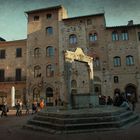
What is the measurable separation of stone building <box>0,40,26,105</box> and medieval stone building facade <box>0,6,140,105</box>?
1.64 feet

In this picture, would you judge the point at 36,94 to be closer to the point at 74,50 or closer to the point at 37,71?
the point at 37,71

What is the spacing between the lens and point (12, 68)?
32.3 metres

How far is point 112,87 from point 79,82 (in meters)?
4.57

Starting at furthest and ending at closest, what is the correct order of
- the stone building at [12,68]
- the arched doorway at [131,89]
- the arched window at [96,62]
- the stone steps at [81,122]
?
the stone building at [12,68]
the arched window at [96,62]
the arched doorway at [131,89]
the stone steps at [81,122]

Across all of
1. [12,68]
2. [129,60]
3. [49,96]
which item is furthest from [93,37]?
[12,68]

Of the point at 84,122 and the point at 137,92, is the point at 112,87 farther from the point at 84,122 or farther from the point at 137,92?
the point at 84,122

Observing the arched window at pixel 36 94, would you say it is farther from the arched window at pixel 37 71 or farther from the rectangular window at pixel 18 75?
the rectangular window at pixel 18 75

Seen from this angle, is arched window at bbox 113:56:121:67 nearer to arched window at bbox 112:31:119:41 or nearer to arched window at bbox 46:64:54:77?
arched window at bbox 112:31:119:41

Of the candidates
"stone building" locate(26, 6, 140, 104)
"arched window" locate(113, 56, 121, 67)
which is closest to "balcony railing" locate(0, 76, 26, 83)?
"stone building" locate(26, 6, 140, 104)

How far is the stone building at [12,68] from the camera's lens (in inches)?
1237

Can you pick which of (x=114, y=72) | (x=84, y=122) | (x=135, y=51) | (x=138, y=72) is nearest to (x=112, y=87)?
(x=114, y=72)

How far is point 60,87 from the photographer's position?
1147 inches

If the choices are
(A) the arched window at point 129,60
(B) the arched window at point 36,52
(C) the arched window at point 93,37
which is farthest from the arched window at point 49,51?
(A) the arched window at point 129,60

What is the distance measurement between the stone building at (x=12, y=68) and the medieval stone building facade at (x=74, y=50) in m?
0.50
